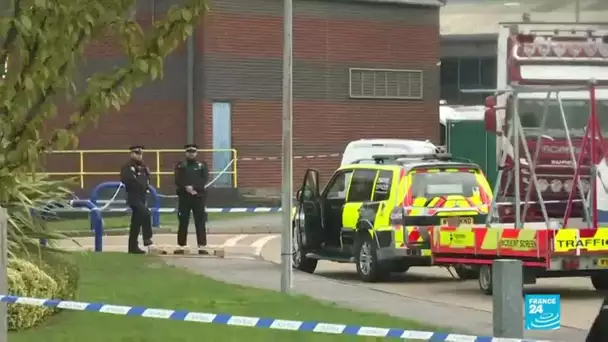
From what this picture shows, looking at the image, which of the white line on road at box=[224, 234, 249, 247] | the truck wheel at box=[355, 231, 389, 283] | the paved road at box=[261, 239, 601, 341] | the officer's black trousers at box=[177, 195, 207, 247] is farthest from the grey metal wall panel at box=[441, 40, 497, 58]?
the truck wheel at box=[355, 231, 389, 283]

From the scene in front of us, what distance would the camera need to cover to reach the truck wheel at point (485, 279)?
16234 millimetres

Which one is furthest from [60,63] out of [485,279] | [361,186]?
[361,186]

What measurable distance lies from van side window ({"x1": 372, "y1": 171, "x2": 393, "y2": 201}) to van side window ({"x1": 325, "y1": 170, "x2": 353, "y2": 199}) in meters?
0.93

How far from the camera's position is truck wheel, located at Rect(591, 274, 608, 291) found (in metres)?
16.7

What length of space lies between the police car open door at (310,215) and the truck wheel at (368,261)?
3.88 ft

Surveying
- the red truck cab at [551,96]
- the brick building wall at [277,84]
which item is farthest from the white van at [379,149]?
the brick building wall at [277,84]

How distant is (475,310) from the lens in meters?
14.8

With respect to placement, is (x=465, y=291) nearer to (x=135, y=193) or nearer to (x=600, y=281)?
(x=600, y=281)

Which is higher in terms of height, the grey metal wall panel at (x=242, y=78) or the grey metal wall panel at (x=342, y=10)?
the grey metal wall panel at (x=342, y=10)

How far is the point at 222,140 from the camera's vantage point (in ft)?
123

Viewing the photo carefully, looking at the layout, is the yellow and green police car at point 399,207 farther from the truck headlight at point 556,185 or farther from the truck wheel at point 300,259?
the truck headlight at point 556,185

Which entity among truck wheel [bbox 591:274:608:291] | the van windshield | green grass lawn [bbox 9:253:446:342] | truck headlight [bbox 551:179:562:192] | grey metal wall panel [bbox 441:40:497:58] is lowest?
truck wheel [bbox 591:274:608:291]

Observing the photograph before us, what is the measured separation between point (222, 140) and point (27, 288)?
2609 cm

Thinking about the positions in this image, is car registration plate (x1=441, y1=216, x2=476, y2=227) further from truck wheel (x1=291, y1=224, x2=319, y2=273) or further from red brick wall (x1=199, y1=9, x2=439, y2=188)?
red brick wall (x1=199, y1=9, x2=439, y2=188)
